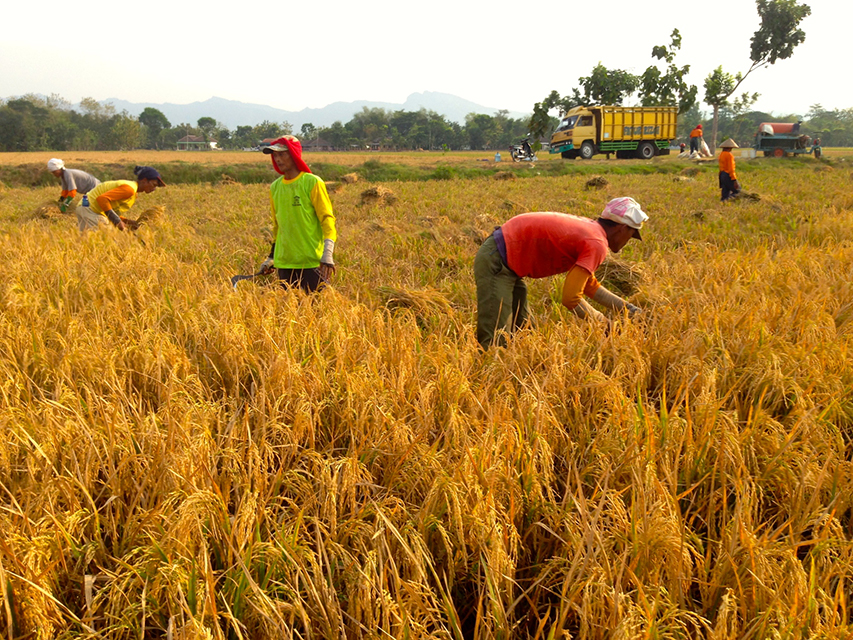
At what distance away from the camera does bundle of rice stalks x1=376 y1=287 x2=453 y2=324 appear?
3.99m

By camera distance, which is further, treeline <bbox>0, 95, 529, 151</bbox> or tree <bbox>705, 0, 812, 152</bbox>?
treeline <bbox>0, 95, 529, 151</bbox>

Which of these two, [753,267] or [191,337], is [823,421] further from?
[191,337]

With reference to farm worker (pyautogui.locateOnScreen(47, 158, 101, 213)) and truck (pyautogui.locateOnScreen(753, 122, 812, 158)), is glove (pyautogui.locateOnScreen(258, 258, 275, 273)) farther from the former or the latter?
truck (pyautogui.locateOnScreen(753, 122, 812, 158))

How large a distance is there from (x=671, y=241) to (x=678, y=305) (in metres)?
3.38

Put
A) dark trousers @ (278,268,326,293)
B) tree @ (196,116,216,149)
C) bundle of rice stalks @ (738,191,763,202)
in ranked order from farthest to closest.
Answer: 1. tree @ (196,116,216,149)
2. bundle of rice stalks @ (738,191,763,202)
3. dark trousers @ (278,268,326,293)

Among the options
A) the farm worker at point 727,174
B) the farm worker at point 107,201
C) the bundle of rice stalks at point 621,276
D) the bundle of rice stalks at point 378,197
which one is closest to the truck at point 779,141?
the farm worker at point 727,174

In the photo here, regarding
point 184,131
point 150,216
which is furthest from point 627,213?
point 184,131

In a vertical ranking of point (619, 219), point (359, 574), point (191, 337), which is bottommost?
point (359, 574)

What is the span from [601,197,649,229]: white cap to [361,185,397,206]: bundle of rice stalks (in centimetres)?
758

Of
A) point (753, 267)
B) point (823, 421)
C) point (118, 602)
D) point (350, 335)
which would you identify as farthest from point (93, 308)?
point (753, 267)

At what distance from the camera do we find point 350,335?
2.91m

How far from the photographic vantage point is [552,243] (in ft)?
10.2

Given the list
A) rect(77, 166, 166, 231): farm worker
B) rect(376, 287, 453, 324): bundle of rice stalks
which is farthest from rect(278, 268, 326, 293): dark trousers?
rect(77, 166, 166, 231): farm worker

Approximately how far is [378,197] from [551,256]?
758 centimetres
